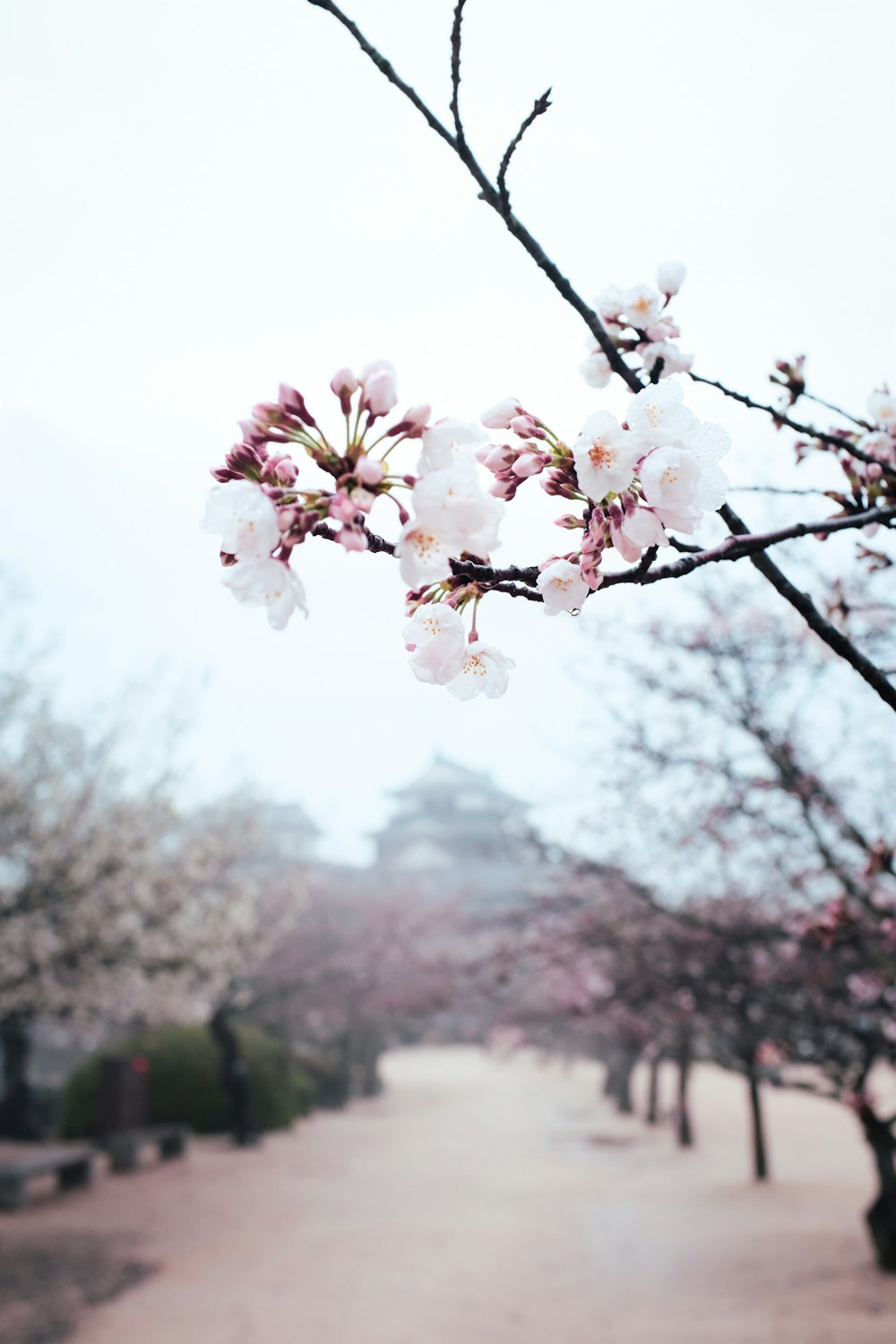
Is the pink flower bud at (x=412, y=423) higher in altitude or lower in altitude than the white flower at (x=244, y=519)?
higher

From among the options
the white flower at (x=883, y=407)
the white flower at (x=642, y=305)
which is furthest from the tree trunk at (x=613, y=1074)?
the white flower at (x=642, y=305)

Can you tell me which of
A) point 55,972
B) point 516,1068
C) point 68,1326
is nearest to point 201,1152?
point 55,972

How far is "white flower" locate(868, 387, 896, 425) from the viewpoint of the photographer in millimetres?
2051

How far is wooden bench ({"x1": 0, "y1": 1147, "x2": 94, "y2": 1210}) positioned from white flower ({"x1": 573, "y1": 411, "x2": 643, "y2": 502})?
8153mm

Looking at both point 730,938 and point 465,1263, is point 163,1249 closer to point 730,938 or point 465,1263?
point 465,1263

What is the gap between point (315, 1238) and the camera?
6898 mm

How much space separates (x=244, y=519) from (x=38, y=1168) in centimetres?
830

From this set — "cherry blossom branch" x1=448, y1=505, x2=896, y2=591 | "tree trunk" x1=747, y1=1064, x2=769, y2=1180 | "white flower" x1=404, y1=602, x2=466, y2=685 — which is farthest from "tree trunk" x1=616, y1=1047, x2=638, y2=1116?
"white flower" x1=404, y1=602, x2=466, y2=685

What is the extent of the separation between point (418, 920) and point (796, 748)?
1526cm

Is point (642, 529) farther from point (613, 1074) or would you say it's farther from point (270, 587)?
point (613, 1074)

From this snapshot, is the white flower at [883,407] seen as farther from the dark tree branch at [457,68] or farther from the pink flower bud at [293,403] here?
the pink flower bud at [293,403]

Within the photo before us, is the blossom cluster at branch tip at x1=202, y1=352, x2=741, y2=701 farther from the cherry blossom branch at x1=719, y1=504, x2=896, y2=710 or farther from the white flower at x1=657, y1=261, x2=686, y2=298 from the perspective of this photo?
the white flower at x1=657, y1=261, x2=686, y2=298

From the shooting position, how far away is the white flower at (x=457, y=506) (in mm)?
938

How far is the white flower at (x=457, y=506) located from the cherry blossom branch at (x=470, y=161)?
47 cm
